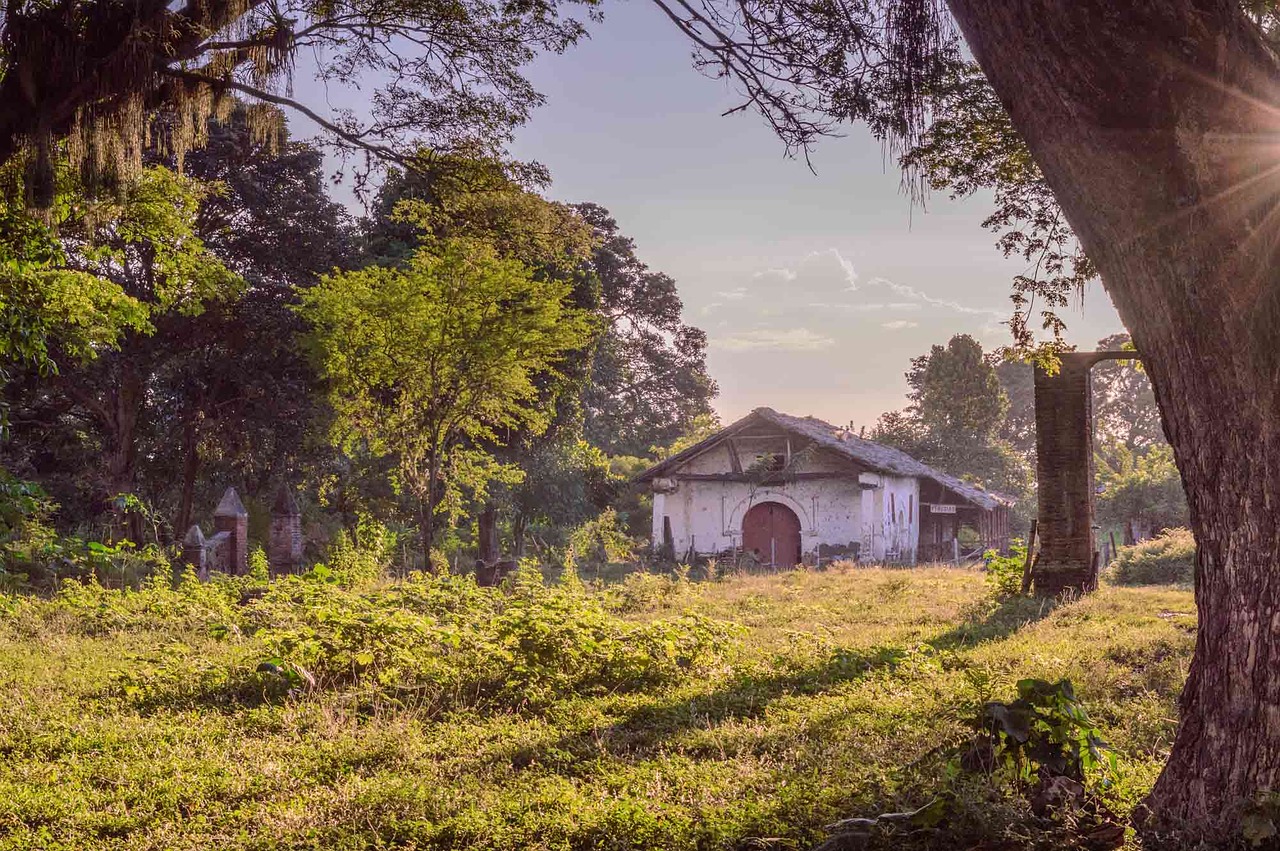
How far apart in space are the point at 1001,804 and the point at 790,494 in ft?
96.0

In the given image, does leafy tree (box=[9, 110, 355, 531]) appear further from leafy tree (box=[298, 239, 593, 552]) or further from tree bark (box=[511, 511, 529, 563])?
tree bark (box=[511, 511, 529, 563])

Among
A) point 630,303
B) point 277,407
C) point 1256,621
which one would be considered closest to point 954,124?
point 1256,621

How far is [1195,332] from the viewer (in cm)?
371

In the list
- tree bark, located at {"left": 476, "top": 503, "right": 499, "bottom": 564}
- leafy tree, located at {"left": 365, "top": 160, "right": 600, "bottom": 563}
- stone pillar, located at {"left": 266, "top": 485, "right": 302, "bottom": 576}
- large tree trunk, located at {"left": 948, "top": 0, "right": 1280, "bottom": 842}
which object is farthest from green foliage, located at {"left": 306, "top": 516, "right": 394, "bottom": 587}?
large tree trunk, located at {"left": 948, "top": 0, "right": 1280, "bottom": 842}

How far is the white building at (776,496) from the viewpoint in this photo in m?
32.2

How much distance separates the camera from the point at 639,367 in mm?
47406

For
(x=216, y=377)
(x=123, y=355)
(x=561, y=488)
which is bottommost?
(x=561, y=488)

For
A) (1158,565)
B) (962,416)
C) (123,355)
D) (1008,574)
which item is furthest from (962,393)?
(123,355)

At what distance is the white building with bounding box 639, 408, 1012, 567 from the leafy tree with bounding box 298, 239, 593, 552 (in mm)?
14531

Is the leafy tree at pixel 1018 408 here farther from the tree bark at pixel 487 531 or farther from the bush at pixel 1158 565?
the tree bark at pixel 487 531

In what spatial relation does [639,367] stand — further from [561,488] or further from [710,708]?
[710,708]

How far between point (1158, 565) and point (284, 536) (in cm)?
1950

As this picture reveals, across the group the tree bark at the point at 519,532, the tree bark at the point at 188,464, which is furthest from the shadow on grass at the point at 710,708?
the tree bark at the point at 519,532

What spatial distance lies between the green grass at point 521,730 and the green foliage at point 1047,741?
334 mm
